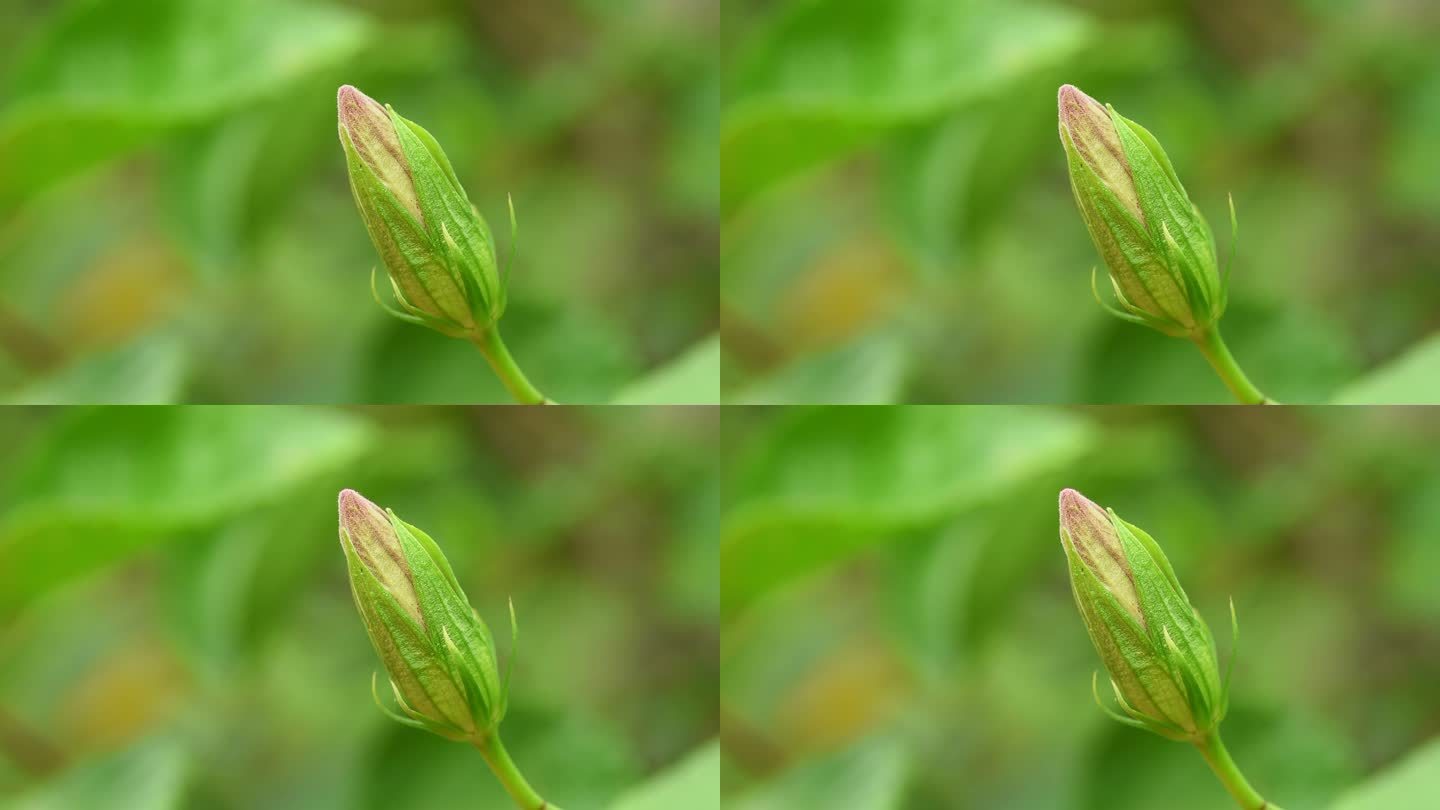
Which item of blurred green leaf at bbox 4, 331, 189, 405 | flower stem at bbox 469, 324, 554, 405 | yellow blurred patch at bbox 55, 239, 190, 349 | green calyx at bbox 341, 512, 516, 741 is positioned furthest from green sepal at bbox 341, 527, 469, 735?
yellow blurred patch at bbox 55, 239, 190, 349

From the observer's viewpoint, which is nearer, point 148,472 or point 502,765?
point 502,765

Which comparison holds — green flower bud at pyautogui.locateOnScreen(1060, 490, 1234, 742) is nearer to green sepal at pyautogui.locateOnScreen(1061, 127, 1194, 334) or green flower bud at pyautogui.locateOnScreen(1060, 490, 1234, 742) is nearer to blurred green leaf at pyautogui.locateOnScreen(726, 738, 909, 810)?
green sepal at pyautogui.locateOnScreen(1061, 127, 1194, 334)

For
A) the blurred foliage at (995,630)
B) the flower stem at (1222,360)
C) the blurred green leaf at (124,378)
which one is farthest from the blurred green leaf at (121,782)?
the flower stem at (1222,360)

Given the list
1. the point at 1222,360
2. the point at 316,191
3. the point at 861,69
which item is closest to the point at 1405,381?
the point at 1222,360

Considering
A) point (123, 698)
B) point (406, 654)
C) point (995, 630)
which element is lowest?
point (123, 698)

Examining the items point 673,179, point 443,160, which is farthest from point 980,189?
point 443,160

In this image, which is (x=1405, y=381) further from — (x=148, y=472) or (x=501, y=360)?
(x=148, y=472)
